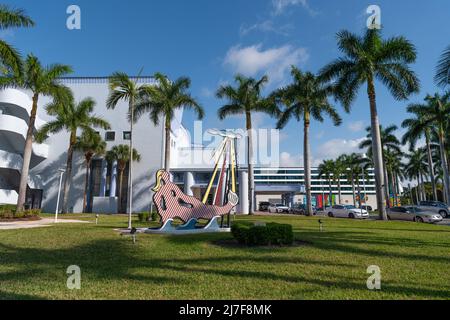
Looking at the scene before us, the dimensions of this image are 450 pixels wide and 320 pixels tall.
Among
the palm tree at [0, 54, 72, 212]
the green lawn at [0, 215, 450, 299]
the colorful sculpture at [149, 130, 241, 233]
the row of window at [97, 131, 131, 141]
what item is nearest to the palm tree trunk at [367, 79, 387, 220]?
the green lawn at [0, 215, 450, 299]

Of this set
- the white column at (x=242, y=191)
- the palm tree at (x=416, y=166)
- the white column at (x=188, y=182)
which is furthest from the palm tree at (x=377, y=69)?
the palm tree at (x=416, y=166)

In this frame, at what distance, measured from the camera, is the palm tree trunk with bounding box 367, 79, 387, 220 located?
20816 mm

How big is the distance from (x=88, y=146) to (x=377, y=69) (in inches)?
1196

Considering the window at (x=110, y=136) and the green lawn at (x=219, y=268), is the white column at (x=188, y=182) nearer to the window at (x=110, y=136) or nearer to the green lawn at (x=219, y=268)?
the window at (x=110, y=136)

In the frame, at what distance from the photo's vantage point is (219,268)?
6.87 meters

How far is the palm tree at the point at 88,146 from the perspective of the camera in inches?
1253

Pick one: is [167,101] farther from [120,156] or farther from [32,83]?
[120,156]

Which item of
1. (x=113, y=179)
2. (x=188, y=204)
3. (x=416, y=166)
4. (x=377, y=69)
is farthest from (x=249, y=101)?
(x=416, y=166)

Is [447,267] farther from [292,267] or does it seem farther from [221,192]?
[221,192]

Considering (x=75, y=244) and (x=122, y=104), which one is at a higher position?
(x=122, y=104)
